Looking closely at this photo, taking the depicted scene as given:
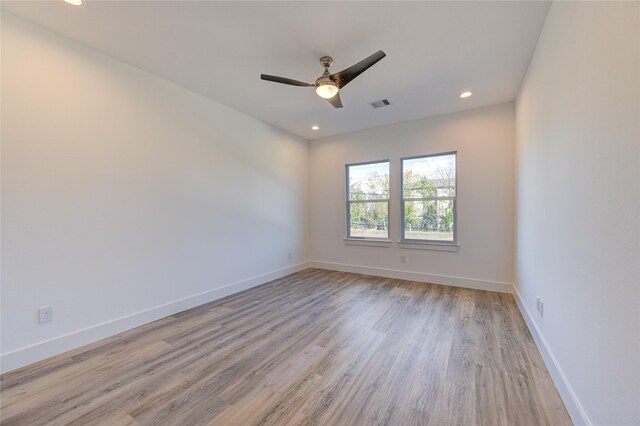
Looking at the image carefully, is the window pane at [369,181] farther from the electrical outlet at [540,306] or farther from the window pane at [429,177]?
the electrical outlet at [540,306]

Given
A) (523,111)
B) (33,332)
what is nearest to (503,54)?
(523,111)

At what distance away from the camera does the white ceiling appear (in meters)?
1.96

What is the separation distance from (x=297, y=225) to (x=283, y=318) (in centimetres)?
245

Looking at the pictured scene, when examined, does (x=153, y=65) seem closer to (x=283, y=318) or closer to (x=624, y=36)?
(x=283, y=318)

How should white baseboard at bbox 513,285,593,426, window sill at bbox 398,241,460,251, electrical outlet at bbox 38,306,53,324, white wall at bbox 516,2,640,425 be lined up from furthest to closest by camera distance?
1. window sill at bbox 398,241,460,251
2. electrical outlet at bbox 38,306,53,324
3. white baseboard at bbox 513,285,593,426
4. white wall at bbox 516,2,640,425

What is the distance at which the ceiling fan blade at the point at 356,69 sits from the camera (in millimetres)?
2058

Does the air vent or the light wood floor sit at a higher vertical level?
the air vent

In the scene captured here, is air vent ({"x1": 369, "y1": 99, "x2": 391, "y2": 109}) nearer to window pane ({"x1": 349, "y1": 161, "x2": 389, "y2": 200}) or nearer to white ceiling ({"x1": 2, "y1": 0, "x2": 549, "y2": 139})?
white ceiling ({"x1": 2, "y1": 0, "x2": 549, "y2": 139})

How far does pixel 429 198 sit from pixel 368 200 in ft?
3.65

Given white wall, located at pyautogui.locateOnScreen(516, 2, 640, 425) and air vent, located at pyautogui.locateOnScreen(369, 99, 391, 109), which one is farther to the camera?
air vent, located at pyautogui.locateOnScreen(369, 99, 391, 109)

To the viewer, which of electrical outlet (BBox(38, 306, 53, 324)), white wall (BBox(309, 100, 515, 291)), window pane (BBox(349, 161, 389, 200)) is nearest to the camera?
electrical outlet (BBox(38, 306, 53, 324))

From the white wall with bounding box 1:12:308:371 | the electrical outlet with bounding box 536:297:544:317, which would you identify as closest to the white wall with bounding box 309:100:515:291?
the electrical outlet with bounding box 536:297:544:317

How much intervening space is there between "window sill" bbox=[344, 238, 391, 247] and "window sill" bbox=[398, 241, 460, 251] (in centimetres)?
26

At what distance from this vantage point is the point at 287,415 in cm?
155
